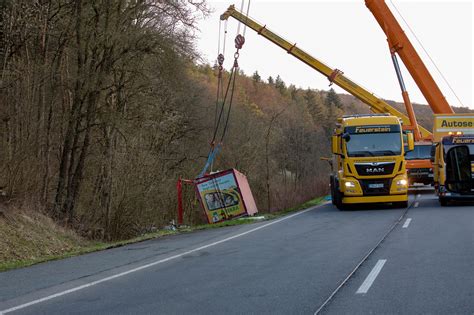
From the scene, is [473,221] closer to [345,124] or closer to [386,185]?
[386,185]

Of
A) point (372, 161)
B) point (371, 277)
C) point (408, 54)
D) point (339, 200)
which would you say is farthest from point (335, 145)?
point (371, 277)

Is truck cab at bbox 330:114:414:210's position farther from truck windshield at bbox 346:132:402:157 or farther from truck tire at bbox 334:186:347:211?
truck tire at bbox 334:186:347:211

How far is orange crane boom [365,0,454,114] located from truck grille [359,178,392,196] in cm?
1039

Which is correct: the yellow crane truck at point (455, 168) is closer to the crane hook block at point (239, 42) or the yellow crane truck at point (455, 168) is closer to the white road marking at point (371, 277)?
the crane hook block at point (239, 42)

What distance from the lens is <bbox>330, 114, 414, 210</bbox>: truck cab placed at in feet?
76.1

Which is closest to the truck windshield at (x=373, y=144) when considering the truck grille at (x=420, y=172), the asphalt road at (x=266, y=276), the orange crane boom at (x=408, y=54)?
the asphalt road at (x=266, y=276)

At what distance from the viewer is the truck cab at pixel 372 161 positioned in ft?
76.1

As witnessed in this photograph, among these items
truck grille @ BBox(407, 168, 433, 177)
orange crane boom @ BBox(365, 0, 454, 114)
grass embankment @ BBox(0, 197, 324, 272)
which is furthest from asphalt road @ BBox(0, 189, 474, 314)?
truck grille @ BBox(407, 168, 433, 177)

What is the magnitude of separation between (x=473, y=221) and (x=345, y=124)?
7373mm

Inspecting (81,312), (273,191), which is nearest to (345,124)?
(273,191)

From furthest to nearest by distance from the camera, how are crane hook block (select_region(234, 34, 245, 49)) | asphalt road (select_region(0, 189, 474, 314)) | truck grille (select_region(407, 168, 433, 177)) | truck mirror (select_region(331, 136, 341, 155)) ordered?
truck grille (select_region(407, 168, 433, 177)) → crane hook block (select_region(234, 34, 245, 49)) → truck mirror (select_region(331, 136, 341, 155)) → asphalt road (select_region(0, 189, 474, 314))

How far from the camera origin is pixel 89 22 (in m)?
23.2

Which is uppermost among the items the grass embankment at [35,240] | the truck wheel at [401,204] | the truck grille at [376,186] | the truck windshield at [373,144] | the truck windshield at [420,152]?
the truck windshield at [373,144]

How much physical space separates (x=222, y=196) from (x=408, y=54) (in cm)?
1308
